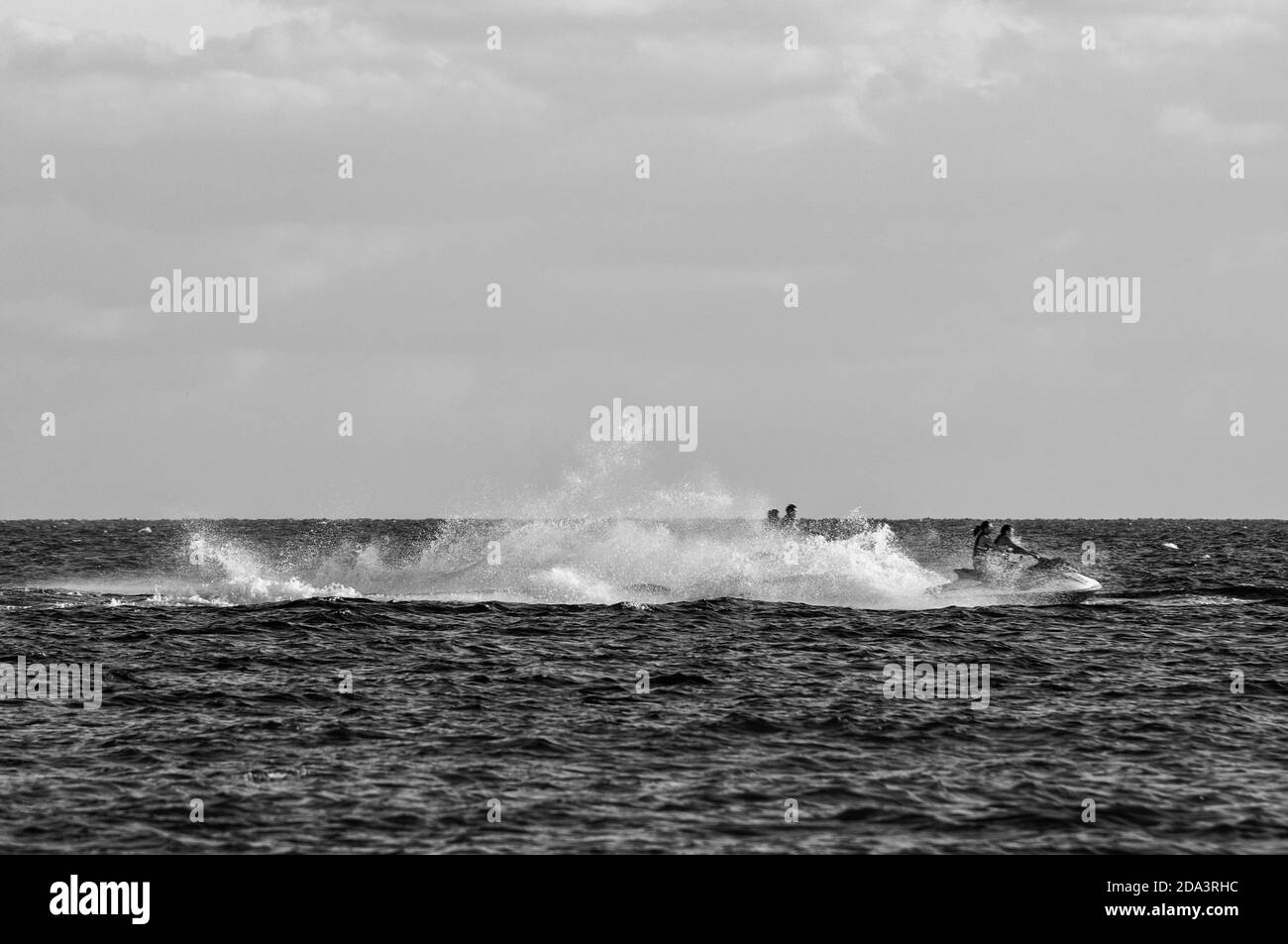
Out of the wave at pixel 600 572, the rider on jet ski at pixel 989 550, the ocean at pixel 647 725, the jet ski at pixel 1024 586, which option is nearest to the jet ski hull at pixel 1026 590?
the jet ski at pixel 1024 586

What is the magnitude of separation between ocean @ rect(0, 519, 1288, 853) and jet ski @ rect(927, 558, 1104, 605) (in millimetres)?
719

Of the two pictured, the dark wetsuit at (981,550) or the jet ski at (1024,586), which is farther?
the dark wetsuit at (981,550)

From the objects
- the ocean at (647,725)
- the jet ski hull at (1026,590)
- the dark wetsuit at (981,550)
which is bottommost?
the ocean at (647,725)

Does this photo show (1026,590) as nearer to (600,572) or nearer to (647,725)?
(600,572)

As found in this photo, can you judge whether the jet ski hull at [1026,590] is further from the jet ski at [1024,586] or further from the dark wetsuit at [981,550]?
the dark wetsuit at [981,550]

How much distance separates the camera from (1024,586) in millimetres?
39938

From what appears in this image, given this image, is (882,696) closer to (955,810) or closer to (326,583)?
(955,810)

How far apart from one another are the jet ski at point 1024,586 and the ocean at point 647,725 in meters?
0.72

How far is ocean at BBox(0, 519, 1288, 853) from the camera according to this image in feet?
50.2

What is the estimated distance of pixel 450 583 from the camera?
146 feet

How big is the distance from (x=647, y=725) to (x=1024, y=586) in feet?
72.3

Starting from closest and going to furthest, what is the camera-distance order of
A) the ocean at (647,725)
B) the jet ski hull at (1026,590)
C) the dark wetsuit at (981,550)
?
1. the ocean at (647,725)
2. the jet ski hull at (1026,590)
3. the dark wetsuit at (981,550)

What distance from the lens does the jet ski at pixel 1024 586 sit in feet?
129
